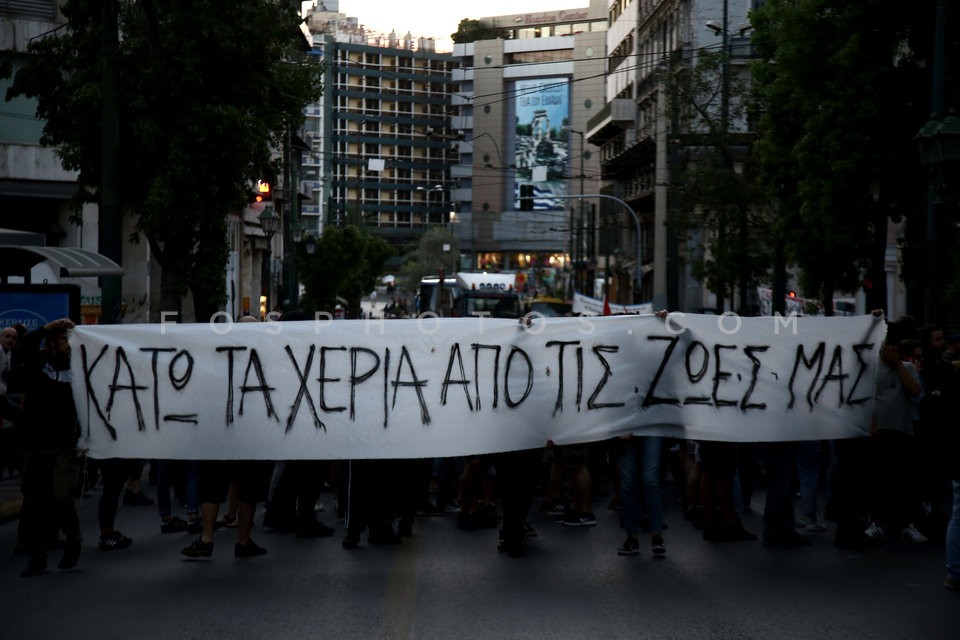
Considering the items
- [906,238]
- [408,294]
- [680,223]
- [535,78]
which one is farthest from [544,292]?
[906,238]

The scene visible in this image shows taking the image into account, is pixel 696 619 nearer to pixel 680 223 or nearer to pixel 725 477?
pixel 725 477

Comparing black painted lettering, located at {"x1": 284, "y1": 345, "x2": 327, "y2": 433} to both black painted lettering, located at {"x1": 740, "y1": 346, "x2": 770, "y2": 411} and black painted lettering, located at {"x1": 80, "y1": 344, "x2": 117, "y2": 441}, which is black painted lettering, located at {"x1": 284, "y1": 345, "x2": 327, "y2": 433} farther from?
black painted lettering, located at {"x1": 740, "y1": 346, "x2": 770, "y2": 411}

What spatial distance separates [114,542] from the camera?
11.4 metres

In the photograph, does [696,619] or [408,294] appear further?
[408,294]

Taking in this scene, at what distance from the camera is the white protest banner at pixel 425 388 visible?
11.2 meters

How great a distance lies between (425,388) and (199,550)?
2.23 meters

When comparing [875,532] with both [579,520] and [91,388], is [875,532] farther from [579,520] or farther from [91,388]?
[91,388]

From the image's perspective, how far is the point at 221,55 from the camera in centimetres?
2234

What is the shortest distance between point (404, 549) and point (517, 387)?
5.36ft

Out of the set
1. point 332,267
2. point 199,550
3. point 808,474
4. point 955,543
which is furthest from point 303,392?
point 332,267

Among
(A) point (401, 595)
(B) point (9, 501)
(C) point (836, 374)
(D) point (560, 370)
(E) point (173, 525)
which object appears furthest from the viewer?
(B) point (9, 501)

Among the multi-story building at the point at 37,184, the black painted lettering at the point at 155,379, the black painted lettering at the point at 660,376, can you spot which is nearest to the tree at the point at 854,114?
the multi-story building at the point at 37,184

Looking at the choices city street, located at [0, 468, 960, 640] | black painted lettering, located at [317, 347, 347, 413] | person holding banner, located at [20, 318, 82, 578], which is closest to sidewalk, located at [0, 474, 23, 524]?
city street, located at [0, 468, 960, 640]

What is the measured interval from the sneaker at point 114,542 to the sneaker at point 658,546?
4.36 meters
